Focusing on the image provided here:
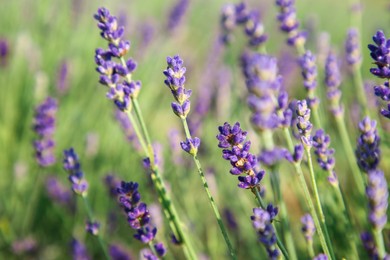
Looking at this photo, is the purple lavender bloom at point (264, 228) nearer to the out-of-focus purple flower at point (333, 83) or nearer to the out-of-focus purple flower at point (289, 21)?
the out-of-focus purple flower at point (333, 83)

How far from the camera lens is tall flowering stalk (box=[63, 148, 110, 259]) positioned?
1.46 meters

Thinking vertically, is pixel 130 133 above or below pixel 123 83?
above

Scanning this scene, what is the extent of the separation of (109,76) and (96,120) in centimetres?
218

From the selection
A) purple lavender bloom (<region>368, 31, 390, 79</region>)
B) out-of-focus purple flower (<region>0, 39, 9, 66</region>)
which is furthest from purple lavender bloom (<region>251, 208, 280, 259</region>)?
out-of-focus purple flower (<region>0, 39, 9, 66</region>)

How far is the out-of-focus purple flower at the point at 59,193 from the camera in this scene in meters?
2.58

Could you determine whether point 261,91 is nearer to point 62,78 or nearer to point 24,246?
point 24,246

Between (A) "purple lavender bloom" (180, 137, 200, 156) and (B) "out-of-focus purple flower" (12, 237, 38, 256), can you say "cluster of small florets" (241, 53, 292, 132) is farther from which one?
(B) "out-of-focus purple flower" (12, 237, 38, 256)

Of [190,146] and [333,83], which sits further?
[333,83]

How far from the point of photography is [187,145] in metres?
1.21

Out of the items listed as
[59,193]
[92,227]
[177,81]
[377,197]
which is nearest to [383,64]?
[377,197]

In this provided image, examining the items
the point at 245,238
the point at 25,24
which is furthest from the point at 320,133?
the point at 25,24

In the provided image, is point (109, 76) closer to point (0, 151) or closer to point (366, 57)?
point (0, 151)

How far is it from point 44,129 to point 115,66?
914 mm

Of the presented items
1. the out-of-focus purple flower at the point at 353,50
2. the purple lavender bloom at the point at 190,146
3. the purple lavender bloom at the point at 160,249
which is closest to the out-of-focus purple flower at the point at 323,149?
the purple lavender bloom at the point at 190,146
